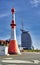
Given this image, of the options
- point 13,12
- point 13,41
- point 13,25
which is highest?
point 13,12

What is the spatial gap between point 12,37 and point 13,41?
1.24 meters

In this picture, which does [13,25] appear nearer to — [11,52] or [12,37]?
[12,37]

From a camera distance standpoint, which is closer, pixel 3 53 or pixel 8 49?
pixel 3 53

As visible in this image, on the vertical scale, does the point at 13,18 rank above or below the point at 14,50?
above

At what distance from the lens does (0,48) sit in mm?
55625

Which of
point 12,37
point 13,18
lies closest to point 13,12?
point 13,18

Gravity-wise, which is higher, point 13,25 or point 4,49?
point 13,25

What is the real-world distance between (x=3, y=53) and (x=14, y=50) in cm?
718

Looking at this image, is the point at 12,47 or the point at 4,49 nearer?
the point at 4,49

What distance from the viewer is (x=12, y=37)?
61875mm

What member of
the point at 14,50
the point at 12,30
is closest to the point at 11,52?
the point at 14,50

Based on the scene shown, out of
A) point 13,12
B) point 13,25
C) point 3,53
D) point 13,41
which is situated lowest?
point 3,53

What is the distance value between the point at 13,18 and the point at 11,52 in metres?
9.95

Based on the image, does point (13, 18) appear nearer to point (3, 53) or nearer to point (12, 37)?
point (12, 37)
